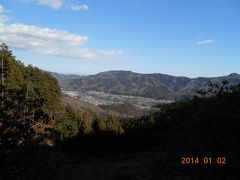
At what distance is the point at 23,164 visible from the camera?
624cm

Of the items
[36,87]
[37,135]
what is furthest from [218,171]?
[36,87]

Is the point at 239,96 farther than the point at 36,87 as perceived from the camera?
No

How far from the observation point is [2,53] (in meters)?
58.4

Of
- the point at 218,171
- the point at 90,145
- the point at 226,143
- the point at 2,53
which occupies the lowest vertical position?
the point at 90,145

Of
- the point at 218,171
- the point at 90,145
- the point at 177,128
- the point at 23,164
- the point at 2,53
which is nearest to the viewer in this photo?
the point at 23,164

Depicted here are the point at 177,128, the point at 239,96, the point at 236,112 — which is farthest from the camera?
the point at 177,128

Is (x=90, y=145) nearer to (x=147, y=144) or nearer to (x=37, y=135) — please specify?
(x=147, y=144)

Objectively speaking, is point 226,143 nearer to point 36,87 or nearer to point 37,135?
point 37,135

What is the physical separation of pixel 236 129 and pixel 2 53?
173ft

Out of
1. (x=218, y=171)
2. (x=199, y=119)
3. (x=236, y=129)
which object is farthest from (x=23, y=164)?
(x=199, y=119)

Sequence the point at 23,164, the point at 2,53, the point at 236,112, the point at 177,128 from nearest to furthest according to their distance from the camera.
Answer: the point at 23,164 < the point at 236,112 < the point at 177,128 < the point at 2,53

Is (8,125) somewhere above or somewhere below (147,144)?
above

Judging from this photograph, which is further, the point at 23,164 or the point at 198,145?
the point at 198,145

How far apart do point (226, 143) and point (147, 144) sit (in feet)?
107
